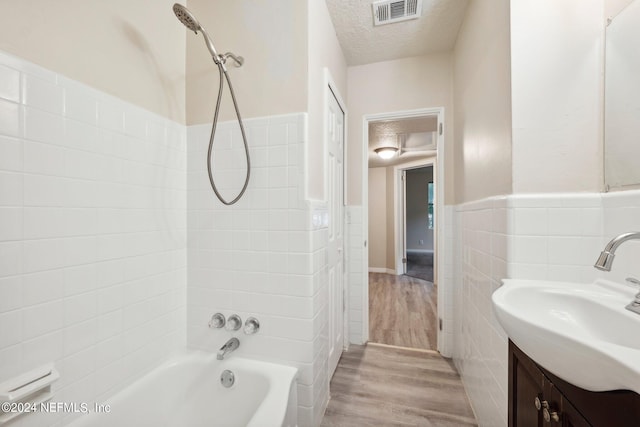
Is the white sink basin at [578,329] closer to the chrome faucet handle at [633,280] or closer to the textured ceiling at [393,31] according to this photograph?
the chrome faucet handle at [633,280]

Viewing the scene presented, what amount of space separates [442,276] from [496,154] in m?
1.24

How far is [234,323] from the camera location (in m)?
1.28

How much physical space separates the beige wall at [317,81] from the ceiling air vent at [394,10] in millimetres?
325

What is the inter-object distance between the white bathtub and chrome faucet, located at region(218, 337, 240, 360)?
70 mm

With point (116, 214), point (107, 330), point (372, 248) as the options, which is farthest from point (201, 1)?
point (372, 248)

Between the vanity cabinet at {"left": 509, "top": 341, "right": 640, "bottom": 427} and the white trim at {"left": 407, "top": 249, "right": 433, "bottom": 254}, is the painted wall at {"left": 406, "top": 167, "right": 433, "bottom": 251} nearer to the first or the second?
the white trim at {"left": 407, "top": 249, "right": 433, "bottom": 254}

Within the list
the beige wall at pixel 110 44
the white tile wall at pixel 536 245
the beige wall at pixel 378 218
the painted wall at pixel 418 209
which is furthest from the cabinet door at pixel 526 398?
the painted wall at pixel 418 209

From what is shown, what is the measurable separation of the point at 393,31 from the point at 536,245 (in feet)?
5.71

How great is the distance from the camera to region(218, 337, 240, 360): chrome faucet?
1.21 meters

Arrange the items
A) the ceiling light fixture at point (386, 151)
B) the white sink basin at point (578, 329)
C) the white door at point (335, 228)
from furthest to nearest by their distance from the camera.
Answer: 1. the ceiling light fixture at point (386, 151)
2. the white door at point (335, 228)
3. the white sink basin at point (578, 329)

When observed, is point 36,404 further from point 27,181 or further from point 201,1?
point 201,1

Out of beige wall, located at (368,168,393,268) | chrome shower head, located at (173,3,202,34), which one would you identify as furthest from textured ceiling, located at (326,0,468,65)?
beige wall, located at (368,168,393,268)

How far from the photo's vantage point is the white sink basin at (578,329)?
1.54ft

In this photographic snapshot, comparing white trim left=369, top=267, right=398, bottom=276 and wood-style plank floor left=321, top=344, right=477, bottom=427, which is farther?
white trim left=369, top=267, right=398, bottom=276
